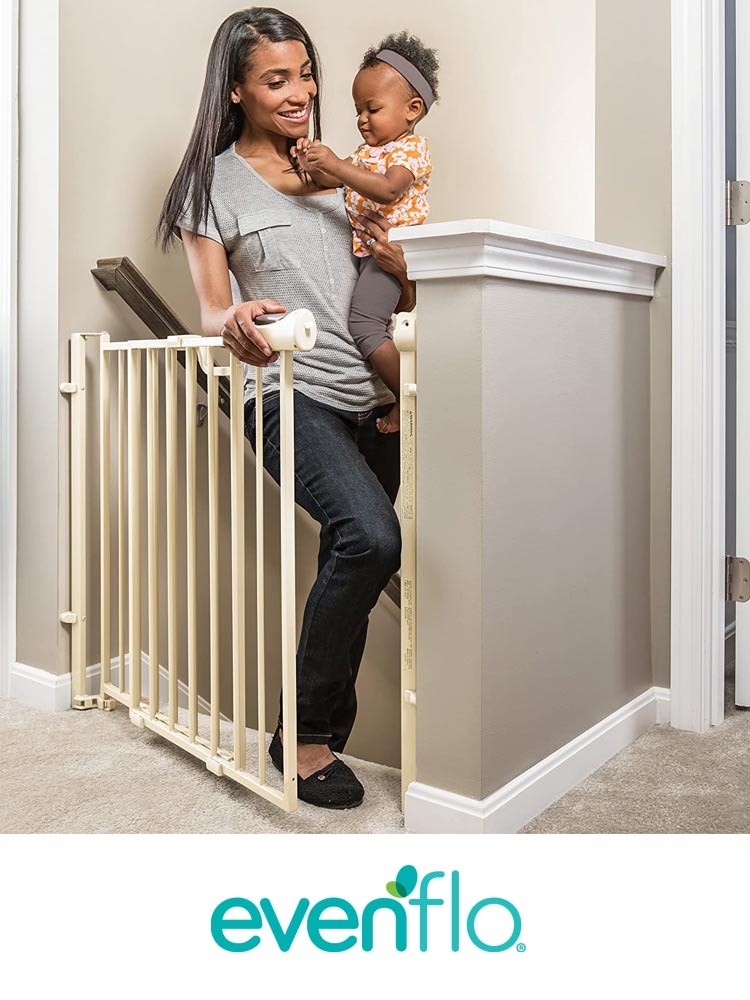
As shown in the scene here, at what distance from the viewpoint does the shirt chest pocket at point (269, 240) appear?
1868mm

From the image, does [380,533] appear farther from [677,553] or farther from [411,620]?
[677,553]

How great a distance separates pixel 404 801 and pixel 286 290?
973mm

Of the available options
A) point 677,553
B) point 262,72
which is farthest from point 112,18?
point 677,553

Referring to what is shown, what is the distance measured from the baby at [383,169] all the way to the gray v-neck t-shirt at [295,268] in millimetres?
41

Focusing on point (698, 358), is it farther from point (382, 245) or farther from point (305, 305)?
point (305, 305)

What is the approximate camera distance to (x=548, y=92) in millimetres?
2910

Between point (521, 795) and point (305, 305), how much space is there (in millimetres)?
985

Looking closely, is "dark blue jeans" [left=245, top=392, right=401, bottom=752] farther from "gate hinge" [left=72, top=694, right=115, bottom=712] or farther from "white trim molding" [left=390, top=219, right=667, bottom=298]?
"gate hinge" [left=72, top=694, right=115, bottom=712]

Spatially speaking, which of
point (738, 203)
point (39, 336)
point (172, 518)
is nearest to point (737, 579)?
point (738, 203)

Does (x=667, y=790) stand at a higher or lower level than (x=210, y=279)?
lower

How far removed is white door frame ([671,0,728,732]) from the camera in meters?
1.94

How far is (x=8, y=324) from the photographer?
2.25 m

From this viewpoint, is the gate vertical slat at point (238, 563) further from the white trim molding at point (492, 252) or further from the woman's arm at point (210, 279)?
the white trim molding at point (492, 252)
